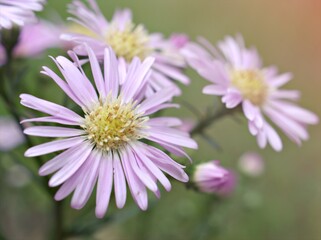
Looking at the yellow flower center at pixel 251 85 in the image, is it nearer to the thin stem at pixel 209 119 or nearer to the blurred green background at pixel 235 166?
the thin stem at pixel 209 119

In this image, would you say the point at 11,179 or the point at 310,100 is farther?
the point at 310,100

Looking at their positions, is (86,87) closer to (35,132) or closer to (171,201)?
(35,132)

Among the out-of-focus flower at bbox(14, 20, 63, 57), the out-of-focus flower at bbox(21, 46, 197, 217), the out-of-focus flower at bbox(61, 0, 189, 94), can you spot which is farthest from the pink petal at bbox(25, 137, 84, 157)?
the out-of-focus flower at bbox(14, 20, 63, 57)

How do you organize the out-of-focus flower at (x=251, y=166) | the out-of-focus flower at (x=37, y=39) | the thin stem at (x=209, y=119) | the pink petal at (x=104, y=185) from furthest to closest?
the out-of-focus flower at (x=251, y=166) → the out-of-focus flower at (x=37, y=39) → the thin stem at (x=209, y=119) → the pink petal at (x=104, y=185)

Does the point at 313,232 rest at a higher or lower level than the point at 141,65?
lower

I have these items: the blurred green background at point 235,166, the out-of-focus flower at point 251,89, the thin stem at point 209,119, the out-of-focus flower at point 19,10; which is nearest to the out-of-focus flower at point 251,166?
the blurred green background at point 235,166

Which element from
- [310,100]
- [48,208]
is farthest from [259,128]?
[310,100]
